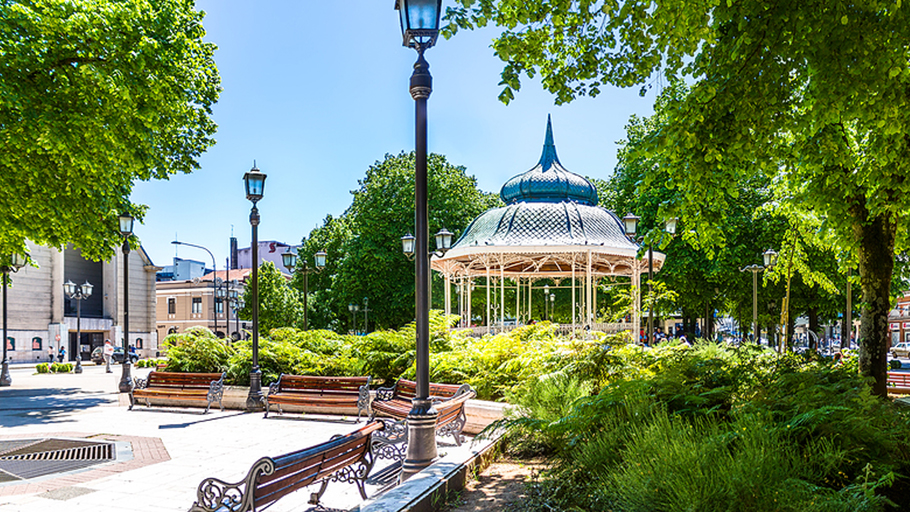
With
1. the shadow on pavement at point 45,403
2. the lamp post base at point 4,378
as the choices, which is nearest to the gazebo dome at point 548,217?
the shadow on pavement at point 45,403

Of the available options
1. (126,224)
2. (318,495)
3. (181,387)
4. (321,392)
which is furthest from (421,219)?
(126,224)

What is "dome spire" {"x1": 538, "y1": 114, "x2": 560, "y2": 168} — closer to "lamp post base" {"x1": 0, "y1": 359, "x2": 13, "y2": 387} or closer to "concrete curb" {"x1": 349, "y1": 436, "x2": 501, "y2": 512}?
"concrete curb" {"x1": 349, "y1": 436, "x2": 501, "y2": 512}

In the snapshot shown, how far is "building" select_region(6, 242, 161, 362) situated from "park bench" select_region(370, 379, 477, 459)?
4270 centimetres

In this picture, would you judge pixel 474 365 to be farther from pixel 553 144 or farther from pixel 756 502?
pixel 553 144

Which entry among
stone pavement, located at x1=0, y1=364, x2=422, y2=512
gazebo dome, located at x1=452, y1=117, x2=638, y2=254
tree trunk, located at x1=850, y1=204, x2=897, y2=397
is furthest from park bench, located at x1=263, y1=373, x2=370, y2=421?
tree trunk, located at x1=850, y1=204, x2=897, y2=397

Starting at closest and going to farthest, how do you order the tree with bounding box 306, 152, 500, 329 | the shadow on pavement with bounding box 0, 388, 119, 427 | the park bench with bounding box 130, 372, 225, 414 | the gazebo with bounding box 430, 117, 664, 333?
the shadow on pavement with bounding box 0, 388, 119, 427, the park bench with bounding box 130, 372, 225, 414, the gazebo with bounding box 430, 117, 664, 333, the tree with bounding box 306, 152, 500, 329

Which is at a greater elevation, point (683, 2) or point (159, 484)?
point (683, 2)

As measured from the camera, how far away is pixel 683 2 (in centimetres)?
734

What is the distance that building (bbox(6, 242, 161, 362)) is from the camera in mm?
47688

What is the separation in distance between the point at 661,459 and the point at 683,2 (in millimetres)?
5472

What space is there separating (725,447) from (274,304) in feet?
139

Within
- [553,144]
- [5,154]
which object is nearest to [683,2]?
[5,154]

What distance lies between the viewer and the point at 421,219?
273 inches

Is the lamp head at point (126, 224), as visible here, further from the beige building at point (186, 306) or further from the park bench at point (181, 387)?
the beige building at point (186, 306)
